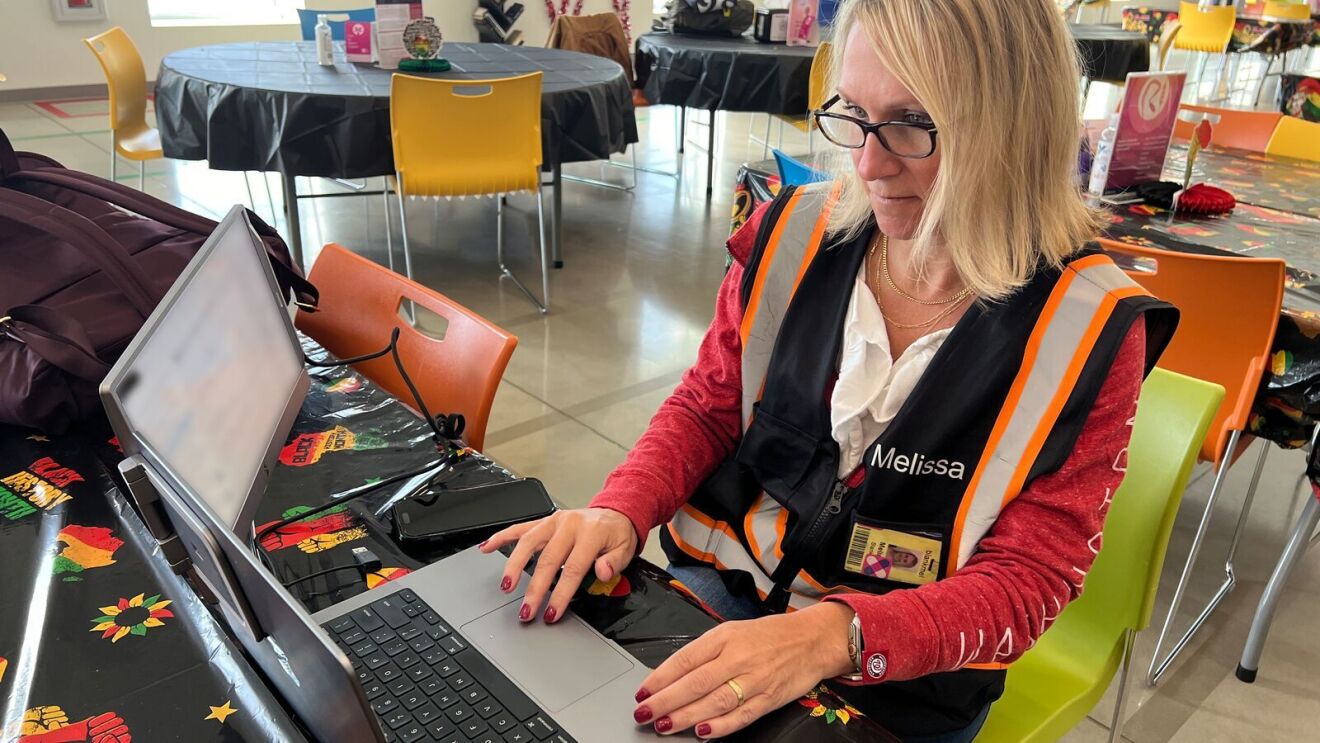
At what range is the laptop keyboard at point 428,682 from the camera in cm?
71

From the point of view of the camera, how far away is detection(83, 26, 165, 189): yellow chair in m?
3.63

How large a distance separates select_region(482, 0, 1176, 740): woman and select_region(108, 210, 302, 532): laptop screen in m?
0.26

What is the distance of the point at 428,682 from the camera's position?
29.9 inches

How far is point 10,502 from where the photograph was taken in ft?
3.34

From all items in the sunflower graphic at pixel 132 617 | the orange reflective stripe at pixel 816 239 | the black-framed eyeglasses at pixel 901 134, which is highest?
the black-framed eyeglasses at pixel 901 134

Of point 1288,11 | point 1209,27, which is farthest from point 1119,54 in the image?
point 1288,11

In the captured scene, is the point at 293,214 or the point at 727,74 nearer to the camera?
the point at 293,214

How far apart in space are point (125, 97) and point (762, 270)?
11.9 feet

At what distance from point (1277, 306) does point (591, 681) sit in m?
1.57

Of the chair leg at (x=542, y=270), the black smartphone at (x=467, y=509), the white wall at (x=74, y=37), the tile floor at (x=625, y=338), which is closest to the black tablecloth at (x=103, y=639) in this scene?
the black smartphone at (x=467, y=509)

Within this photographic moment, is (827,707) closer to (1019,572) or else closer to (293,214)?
(1019,572)

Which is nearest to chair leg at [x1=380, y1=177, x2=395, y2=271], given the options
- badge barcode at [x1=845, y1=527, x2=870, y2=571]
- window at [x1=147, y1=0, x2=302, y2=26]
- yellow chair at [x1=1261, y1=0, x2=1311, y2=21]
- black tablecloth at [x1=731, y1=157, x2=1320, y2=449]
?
black tablecloth at [x1=731, y1=157, x2=1320, y2=449]

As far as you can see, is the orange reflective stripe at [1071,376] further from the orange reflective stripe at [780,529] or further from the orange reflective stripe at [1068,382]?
the orange reflective stripe at [780,529]

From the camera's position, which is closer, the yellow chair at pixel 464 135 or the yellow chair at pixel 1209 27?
the yellow chair at pixel 464 135
